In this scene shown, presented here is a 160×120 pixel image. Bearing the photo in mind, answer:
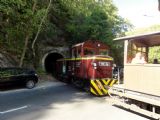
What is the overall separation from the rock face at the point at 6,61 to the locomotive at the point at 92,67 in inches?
220

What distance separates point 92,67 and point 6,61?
30.2 ft

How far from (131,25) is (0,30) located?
15.7 metres

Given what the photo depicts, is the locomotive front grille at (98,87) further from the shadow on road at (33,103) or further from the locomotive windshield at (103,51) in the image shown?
the locomotive windshield at (103,51)

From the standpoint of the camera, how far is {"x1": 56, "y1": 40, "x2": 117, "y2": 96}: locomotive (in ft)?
50.8

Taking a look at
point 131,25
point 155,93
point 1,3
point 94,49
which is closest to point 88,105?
point 155,93

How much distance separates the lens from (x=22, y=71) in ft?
57.7

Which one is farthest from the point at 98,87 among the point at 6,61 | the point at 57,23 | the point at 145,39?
the point at 57,23

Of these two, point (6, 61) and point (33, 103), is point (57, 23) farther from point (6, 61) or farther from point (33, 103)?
point (33, 103)

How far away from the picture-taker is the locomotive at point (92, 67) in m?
15.5

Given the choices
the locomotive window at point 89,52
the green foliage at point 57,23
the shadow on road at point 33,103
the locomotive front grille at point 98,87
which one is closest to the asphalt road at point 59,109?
the shadow on road at point 33,103

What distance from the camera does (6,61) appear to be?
21594 millimetres

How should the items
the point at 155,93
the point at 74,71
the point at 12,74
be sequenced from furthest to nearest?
the point at 74,71 → the point at 12,74 → the point at 155,93

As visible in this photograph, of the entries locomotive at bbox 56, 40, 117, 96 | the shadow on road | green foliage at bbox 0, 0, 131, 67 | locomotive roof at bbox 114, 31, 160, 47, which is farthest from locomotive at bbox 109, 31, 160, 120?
green foliage at bbox 0, 0, 131, 67

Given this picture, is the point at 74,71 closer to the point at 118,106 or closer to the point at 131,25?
the point at 118,106
